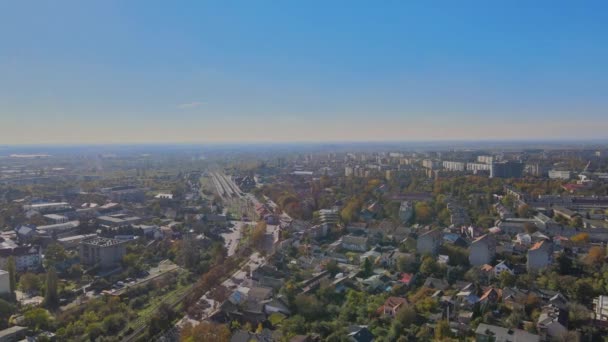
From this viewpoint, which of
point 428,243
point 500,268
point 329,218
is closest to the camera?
point 500,268

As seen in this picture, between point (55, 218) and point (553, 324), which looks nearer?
point (553, 324)

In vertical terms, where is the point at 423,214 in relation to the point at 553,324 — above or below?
above

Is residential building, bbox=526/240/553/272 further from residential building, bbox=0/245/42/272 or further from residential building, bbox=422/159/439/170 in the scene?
residential building, bbox=422/159/439/170

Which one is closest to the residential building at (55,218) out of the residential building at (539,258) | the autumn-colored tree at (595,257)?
the residential building at (539,258)

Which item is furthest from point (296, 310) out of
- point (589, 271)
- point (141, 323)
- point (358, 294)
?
point (589, 271)

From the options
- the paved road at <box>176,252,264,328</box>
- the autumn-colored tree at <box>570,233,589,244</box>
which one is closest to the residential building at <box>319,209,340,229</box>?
the paved road at <box>176,252,264,328</box>

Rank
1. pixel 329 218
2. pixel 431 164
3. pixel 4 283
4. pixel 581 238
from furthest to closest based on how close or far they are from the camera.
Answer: pixel 431 164 → pixel 329 218 → pixel 581 238 → pixel 4 283

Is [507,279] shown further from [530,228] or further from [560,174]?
[560,174]

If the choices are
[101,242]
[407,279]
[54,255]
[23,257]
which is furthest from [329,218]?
[23,257]
